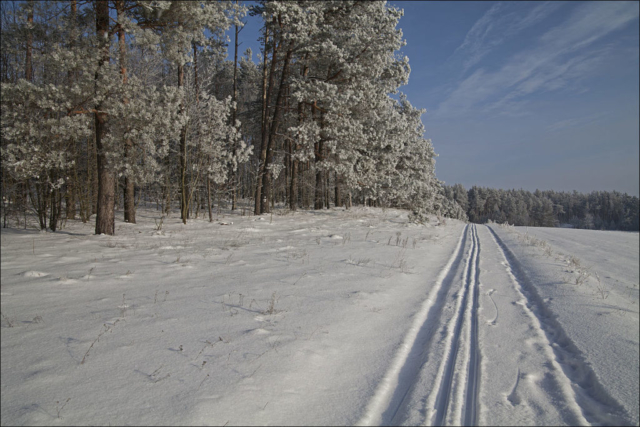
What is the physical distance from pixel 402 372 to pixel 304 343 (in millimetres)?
1160

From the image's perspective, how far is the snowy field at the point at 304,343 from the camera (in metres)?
2.53

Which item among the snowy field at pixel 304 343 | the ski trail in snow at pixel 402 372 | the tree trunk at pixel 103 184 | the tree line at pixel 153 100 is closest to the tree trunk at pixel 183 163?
the tree line at pixel 153 100

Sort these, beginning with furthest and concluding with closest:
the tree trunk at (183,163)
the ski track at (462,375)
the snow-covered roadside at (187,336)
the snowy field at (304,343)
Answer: the tree trunk at (183,163) → the ski track at (462,375) → the snowy field at (304,343) → the snow-covered roadside at (187,336)

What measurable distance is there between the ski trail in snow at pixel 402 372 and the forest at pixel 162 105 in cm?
234

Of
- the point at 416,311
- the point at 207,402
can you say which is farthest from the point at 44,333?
the point at 416,311

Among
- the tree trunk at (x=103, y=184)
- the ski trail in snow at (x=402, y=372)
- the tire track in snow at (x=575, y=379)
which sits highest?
the tree trunk at (x=103, y=184)

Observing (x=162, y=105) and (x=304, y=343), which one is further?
(x=162, y=105)

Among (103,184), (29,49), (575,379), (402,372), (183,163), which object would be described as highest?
(29,49)

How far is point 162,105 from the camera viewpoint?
9.23m

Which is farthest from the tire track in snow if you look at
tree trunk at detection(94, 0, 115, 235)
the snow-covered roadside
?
tree trunk at detection(94, 0, 115, 235)

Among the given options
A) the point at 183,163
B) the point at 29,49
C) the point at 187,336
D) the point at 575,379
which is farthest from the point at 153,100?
the point at 575,379

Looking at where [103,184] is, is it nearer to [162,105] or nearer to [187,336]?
[162,105]

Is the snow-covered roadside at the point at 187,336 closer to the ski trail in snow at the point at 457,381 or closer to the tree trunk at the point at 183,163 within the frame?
the ski trail in snow at the point at 457,381

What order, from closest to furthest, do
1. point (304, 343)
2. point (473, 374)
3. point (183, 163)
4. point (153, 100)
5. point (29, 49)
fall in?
1. point (473, 374)
2. point (304, 343)
3. point (29, 49)
4. point (153, 100)
5. point (183, 163)
